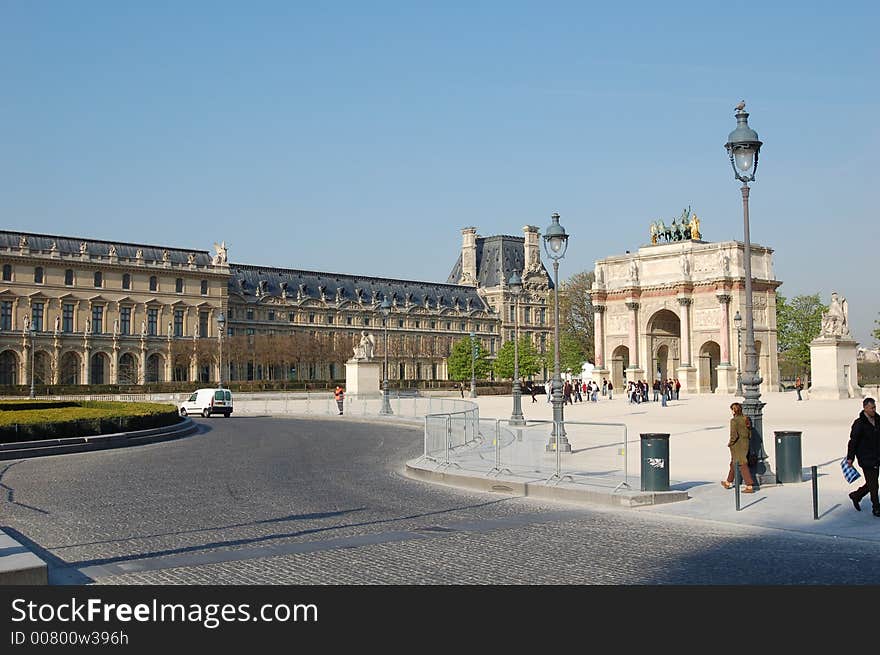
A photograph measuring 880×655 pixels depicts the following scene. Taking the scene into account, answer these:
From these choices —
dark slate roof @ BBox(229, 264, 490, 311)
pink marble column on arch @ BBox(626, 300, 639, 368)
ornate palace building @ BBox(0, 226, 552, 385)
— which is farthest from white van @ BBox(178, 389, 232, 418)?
dark slate roof @ BBox(229, 264, 490, 311)

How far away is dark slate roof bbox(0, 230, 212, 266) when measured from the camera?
10612 cm

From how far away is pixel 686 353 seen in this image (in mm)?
88562

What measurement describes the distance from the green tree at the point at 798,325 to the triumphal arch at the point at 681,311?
119 ft

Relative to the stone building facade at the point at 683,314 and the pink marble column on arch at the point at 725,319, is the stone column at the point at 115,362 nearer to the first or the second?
the stone building facade at the point at 683,314

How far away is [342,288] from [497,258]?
32.6 m

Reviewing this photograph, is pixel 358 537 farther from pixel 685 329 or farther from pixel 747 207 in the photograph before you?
pixel 685 329

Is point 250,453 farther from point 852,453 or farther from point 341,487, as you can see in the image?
point 852,453

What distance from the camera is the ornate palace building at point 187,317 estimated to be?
346ft

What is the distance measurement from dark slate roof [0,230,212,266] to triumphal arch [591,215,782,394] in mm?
53597

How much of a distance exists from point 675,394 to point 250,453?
51.0 m

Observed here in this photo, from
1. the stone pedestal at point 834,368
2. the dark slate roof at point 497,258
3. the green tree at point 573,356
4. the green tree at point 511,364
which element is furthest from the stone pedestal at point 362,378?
the dark slate roof at point 497,258

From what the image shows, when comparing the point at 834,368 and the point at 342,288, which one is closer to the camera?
the point at 834,368

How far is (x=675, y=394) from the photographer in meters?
71.4

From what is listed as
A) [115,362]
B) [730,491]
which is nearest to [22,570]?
[730,491]
